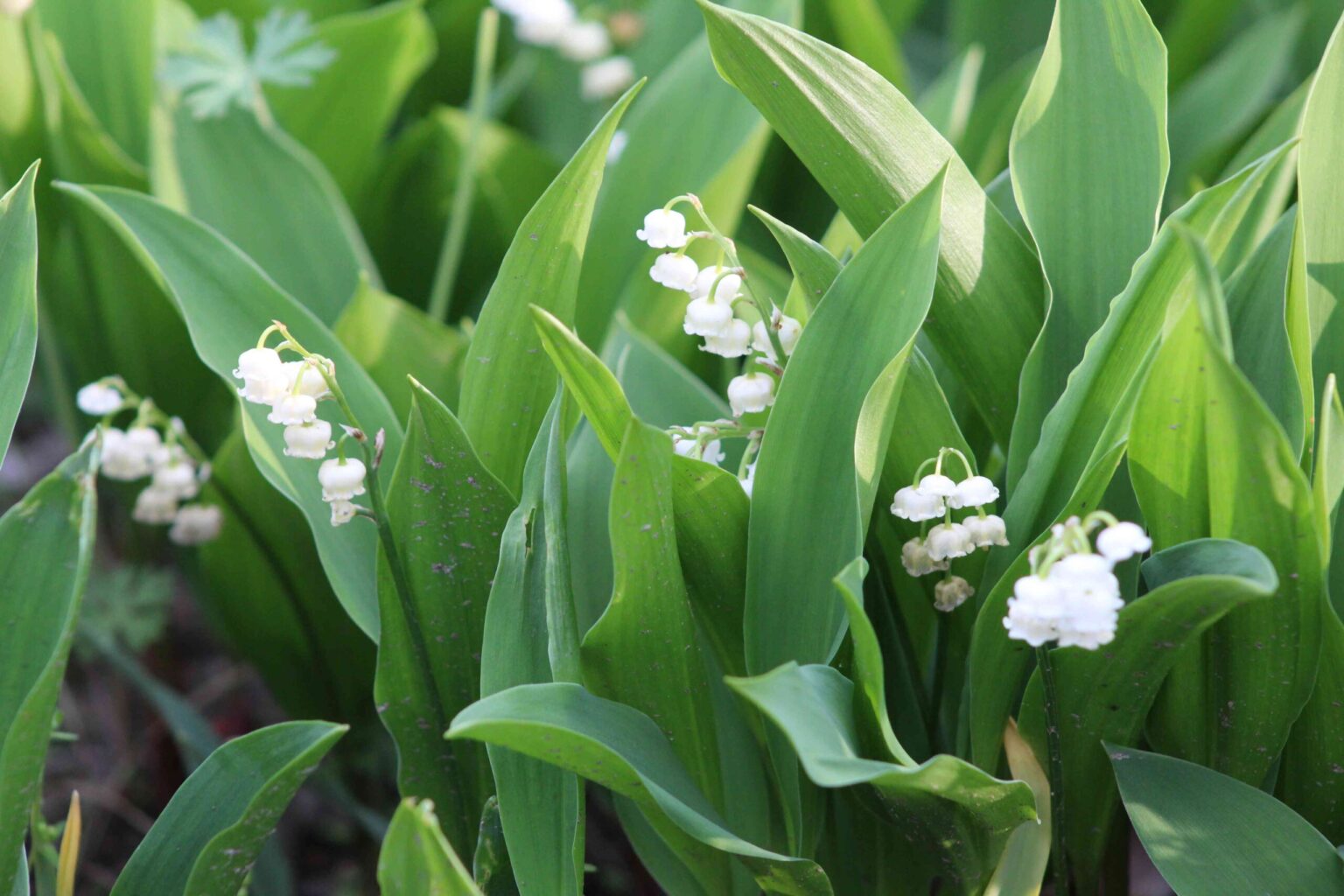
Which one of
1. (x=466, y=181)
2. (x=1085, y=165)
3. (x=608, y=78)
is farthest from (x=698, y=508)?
(x=608, y=78)

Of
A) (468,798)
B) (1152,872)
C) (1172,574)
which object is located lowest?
(1152,872)

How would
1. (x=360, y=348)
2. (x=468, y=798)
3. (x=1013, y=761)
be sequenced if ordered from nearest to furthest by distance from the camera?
(x=1013, y=761)
(x=468, y=798)
(x=360, y=348)

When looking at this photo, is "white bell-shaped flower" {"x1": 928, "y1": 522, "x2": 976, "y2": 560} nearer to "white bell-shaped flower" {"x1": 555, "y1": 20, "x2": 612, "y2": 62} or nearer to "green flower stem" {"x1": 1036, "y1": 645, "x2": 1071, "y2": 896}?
"green flower stem" {"x1": 1036, "y1": 645, "x2": 1071, "y2": 896}

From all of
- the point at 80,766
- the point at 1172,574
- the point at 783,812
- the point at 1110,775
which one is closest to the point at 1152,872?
the point at 1110,775

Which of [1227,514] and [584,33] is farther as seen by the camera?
[584,33]

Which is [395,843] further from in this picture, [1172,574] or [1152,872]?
[1152,872]

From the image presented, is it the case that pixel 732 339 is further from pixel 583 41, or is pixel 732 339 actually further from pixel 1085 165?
pixel 583 41

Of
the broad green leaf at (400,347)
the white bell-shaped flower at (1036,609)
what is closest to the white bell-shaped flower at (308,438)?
the broad green leaf at (400,347)
